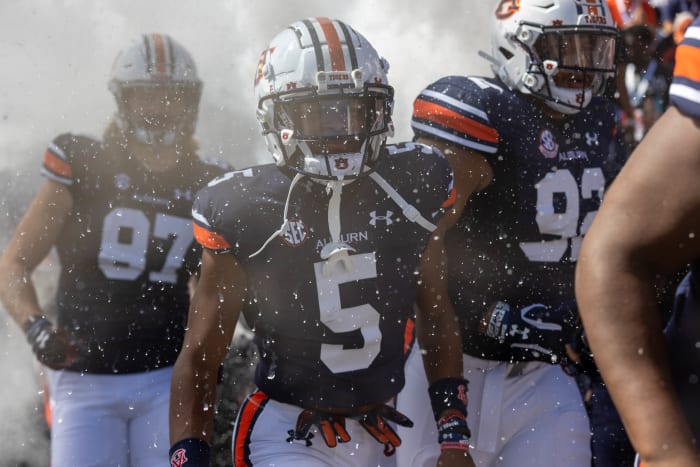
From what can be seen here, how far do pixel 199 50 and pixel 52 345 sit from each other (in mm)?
3645

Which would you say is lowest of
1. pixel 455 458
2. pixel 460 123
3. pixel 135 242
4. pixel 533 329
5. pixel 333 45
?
Result: pixel 455 458

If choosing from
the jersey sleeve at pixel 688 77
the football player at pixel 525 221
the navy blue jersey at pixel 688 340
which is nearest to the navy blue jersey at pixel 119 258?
the football player at pixel 525 221

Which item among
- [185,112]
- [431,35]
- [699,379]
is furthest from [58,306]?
[431,35]

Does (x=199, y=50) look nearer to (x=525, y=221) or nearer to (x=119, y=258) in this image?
(x=119, y=258)

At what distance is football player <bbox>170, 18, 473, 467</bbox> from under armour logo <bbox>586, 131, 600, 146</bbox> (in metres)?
0.82

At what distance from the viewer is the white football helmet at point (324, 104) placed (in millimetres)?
2803

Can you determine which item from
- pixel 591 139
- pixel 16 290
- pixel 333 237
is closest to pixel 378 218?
pixel 333 237

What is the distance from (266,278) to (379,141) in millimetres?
468

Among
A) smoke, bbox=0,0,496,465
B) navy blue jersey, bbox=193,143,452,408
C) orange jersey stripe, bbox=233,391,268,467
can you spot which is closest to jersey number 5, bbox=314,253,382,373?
navy blue jersey, bbox=193,143,452,408

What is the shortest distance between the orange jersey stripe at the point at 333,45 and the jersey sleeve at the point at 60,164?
4.40ft

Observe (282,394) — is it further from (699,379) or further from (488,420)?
(699,379)

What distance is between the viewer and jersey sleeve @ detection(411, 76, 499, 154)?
3.29 metres

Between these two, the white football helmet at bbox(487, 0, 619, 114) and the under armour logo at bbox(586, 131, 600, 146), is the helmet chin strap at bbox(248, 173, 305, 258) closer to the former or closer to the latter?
the white football helmet at bbox(487, 0, 619, 114)

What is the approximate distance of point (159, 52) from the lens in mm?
4320
